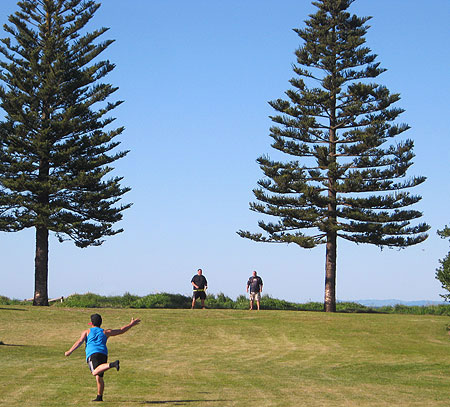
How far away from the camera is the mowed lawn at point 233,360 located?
12.4 m

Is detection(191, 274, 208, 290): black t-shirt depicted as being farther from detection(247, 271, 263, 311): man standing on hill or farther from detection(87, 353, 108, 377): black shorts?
detection(87, 353, 108, 377): black shorts

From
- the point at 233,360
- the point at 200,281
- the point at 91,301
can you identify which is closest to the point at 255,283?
the point at 200,281

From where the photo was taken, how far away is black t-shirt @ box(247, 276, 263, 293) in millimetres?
32031

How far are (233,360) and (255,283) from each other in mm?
12552

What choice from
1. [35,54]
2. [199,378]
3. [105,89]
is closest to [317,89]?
[105,89]

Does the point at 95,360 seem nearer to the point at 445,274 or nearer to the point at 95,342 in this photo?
the point at 95,342

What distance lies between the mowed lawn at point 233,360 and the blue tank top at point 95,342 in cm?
77

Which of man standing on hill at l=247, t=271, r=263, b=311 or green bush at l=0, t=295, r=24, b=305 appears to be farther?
green bush at l=0, t=295, r=24, b=305

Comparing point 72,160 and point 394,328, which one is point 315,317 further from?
point 72,160

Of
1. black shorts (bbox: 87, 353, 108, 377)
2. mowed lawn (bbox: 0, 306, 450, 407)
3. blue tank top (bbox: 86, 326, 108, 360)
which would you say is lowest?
mowed lawn (bbox: 0, 306, 450, 407)

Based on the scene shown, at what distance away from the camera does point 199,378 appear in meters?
15.1

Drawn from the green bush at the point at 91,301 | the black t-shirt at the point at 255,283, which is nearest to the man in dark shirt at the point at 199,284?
the black t-shirt at the point at 255,283

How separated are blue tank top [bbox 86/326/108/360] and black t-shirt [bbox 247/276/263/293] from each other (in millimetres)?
20503

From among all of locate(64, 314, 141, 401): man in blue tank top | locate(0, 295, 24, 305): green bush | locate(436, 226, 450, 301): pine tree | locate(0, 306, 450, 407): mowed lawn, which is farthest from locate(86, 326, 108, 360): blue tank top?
locate(0, 295, 24, 305): green bush
